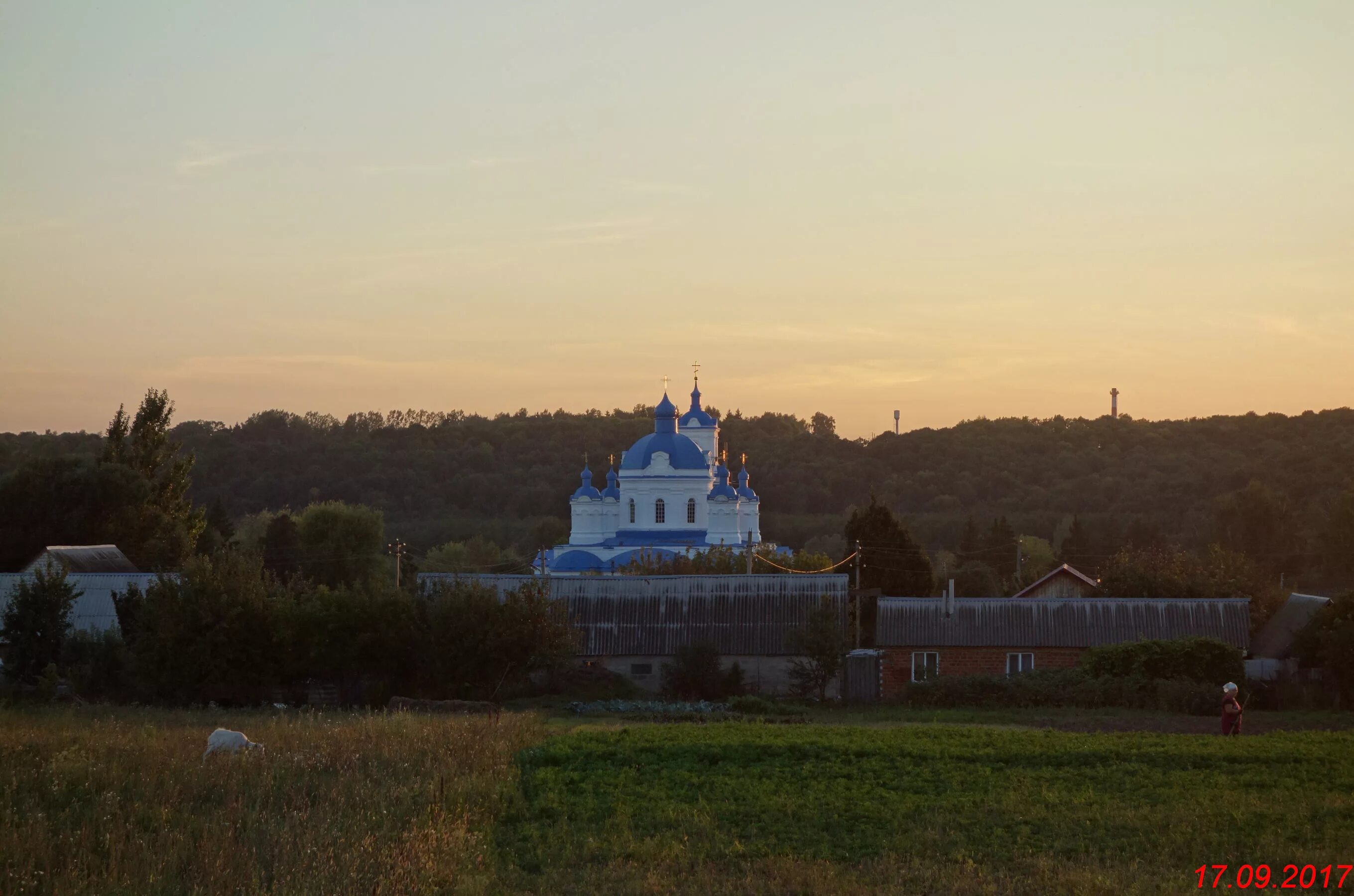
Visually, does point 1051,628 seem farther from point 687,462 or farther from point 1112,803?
point 687,462

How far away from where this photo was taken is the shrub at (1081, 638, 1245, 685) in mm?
28641

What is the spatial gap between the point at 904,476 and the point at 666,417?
147 ft

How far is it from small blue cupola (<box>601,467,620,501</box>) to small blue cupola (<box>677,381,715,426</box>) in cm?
444

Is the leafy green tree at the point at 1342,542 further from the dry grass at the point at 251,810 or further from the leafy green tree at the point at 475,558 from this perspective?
the dry grass at the point at 251,810

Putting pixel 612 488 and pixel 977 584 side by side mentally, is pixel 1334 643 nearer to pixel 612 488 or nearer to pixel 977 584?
pixel 977 584

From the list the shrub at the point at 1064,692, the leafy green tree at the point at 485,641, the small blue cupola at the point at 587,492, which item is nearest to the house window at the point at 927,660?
the shrub at the point at 1064,692

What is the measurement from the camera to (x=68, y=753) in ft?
47.1

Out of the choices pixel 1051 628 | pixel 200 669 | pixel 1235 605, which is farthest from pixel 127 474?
pixel 1235 605

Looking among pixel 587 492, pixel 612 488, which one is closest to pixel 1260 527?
pixel 612 488

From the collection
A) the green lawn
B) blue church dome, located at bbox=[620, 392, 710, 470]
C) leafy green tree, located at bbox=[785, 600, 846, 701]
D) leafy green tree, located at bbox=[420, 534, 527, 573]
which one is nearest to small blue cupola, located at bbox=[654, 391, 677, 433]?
blue church dome, located at bbox=[620, 392, 710, 470]

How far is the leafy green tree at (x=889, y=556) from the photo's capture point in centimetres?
4991

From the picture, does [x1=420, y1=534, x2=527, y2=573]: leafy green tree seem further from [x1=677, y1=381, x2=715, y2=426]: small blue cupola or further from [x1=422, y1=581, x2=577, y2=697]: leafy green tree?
[x1=422, y1=581, x2=577, y2=697]: leafy green tree

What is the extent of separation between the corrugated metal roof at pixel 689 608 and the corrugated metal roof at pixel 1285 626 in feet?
31.5

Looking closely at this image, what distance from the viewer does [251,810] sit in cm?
1224
